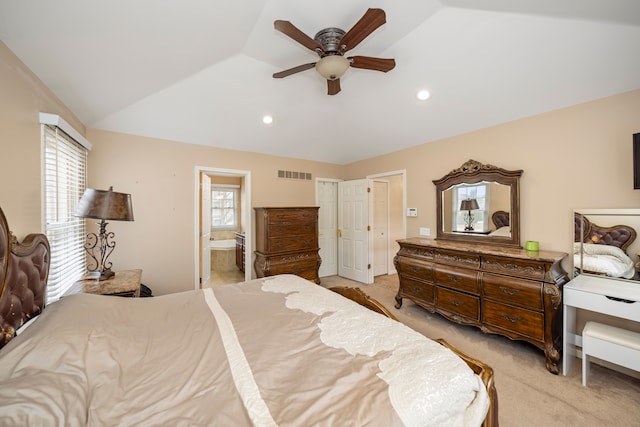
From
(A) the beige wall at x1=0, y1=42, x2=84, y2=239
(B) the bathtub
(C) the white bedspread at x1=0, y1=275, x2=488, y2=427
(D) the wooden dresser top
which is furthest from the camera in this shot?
(B) the bathtub

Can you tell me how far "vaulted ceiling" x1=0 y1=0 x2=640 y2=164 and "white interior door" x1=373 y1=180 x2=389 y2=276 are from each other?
5.24 feet

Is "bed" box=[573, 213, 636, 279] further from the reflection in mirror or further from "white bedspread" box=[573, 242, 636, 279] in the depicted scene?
the reflection in mirror

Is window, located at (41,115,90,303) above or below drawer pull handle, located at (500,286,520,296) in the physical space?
above

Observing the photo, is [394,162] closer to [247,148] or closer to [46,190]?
[247,148]

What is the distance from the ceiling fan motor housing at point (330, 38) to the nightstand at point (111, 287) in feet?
8.89

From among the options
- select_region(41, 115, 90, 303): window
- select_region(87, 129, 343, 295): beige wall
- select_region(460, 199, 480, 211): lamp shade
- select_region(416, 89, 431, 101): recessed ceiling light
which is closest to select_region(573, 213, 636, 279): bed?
select_region(460, 199, 480, 211): lamp shade

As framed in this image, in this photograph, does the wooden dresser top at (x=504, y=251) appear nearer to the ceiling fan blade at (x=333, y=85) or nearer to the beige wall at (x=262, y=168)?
the beige wall at (x=262, y=168)

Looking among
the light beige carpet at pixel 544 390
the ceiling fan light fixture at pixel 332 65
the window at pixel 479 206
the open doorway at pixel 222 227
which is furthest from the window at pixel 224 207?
the light beige carpet at pixel 544 390

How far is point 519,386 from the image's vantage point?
2.02m

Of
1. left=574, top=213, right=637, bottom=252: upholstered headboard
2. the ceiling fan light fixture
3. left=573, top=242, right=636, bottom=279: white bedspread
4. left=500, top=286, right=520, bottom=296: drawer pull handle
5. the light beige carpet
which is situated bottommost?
the light beige carpet

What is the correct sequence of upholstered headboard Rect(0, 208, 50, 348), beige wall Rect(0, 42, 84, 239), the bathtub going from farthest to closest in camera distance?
the bathtub
beige wall Rect(0, 42, 84, 239)
upholstered headboard Rect(0, 208, 50, 348)

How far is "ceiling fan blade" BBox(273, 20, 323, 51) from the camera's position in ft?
5.70

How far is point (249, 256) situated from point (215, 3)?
134 inches

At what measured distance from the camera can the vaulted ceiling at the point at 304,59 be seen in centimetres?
165
